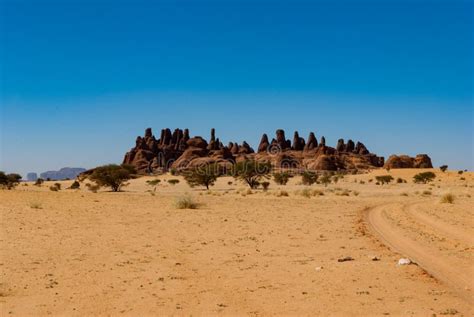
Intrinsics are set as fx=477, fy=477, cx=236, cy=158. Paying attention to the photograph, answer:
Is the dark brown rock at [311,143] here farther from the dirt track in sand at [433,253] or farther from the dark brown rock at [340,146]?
the dirt track in sand at [433,253]

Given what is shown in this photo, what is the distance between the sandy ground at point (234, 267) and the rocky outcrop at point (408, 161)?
10986 cm

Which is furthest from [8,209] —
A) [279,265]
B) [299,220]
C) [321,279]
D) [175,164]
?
[175,164]

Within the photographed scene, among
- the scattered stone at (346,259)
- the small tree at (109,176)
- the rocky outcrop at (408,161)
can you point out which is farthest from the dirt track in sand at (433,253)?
the rocky outcrop at (408,161)

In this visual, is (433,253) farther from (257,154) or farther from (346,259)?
(257,154)

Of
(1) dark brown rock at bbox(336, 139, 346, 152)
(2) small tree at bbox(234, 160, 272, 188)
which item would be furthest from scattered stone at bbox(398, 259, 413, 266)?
(1) dark brown rock at bbox(336, 139, 346, 152)

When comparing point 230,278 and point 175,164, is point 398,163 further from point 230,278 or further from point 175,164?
point 230,278

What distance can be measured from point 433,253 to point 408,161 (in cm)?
12317

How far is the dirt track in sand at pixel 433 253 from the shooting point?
9.44 m

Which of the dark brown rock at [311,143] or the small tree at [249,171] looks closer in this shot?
the small tree at [249,171]

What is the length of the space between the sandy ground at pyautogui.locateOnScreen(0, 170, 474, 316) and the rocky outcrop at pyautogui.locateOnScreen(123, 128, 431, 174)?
337 ft

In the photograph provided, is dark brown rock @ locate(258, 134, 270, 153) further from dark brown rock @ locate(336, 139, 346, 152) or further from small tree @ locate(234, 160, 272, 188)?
small tree @ locate(234, 160, 272, 188)

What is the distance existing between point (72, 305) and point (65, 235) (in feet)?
29.1

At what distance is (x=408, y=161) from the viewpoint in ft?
422

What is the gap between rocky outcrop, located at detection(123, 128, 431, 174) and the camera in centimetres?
13046
